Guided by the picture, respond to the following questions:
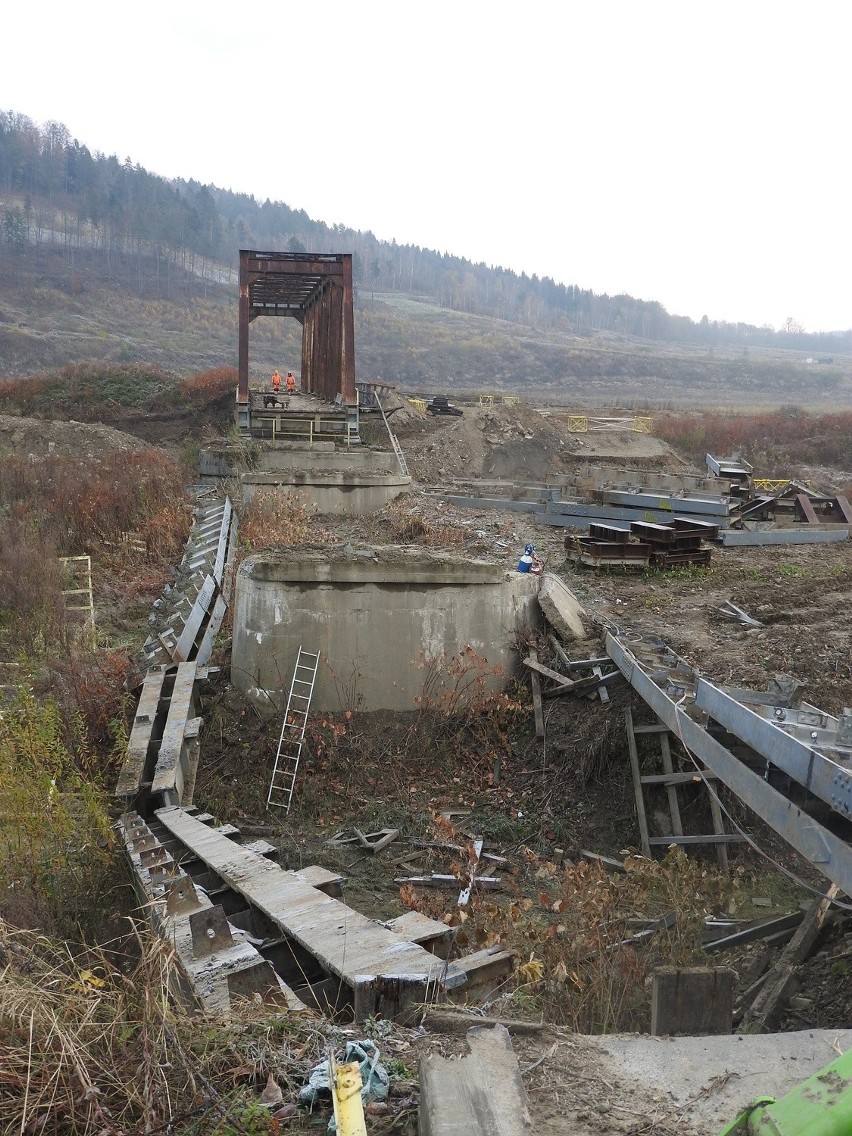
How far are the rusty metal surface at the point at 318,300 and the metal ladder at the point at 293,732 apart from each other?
13766 millimetres

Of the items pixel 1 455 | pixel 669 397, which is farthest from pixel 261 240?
pixel 1 455

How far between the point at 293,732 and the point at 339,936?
4.41 m

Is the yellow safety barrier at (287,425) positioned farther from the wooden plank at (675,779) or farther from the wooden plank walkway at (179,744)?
the wooden plank at (675,779)

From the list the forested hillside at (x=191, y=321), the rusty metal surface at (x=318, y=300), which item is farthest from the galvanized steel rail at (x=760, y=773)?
the forested hillside at (x=191, y=321)

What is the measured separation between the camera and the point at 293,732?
905 cm

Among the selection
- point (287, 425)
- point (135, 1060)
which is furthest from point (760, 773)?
point (287, 425)

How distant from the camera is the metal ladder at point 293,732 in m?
8.61

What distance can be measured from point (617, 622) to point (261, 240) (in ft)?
481

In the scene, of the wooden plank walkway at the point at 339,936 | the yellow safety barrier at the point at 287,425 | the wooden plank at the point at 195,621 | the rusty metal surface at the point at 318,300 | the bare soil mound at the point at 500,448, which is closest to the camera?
the wooden plank walkway at the point at 339,936

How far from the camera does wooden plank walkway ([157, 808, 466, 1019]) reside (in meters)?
3.82

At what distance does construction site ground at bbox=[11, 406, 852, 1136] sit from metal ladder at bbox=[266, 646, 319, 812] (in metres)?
0.14

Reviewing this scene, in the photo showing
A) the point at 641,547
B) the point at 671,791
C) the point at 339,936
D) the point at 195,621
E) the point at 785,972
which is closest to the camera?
the point at 339,936

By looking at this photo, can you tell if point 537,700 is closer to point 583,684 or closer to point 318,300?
point 583,684

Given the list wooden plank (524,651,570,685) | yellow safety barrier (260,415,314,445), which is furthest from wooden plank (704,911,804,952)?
yellow safety barrier (260,415,314,445)
